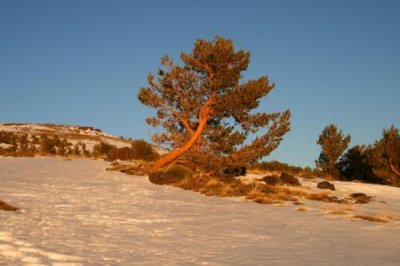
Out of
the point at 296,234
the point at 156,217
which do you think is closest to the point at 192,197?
the point at 156,217

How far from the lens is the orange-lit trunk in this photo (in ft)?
61.0

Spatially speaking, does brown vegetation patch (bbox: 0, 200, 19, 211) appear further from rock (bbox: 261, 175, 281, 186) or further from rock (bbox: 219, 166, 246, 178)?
rock (bbox: 261, 175, 281, 186)

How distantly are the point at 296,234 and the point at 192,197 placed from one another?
19.8 ft

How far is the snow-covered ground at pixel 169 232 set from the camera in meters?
5.54

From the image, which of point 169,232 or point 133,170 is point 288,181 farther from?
point 169,232

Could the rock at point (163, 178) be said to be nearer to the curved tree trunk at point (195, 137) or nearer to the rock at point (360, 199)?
the curved tree trunk at point (195, 137)

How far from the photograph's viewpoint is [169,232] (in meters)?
7.61

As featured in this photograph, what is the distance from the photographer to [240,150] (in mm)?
18250

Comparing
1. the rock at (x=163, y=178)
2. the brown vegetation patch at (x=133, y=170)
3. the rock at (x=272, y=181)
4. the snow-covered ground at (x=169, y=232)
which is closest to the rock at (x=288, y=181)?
the rock at (x=272, y=181)

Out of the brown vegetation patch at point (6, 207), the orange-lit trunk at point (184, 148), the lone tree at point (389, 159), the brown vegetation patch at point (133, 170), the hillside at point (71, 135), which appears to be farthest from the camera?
the hillside at point (71, 135)

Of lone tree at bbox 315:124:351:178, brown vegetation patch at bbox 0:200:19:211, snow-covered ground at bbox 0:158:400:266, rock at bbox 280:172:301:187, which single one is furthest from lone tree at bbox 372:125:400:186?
brown vegetation patch at bbox 0:200:19:211

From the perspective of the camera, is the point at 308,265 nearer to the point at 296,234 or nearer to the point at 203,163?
the point at 296,234

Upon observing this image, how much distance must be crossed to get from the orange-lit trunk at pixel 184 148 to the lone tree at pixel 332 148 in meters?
16.0

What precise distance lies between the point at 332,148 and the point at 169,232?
26154 mm
